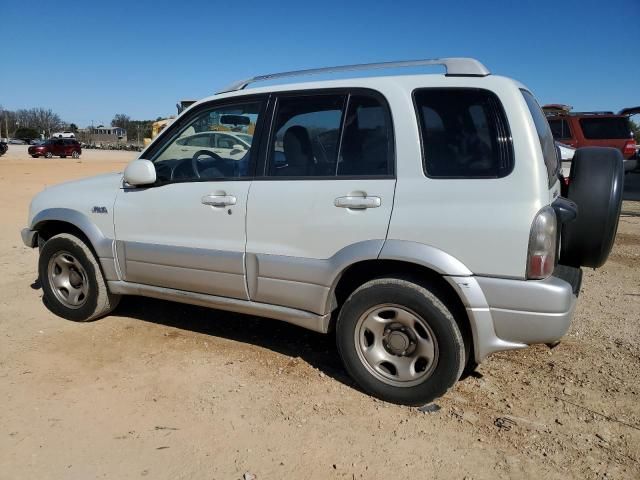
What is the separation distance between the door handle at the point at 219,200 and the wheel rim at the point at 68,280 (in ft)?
4.89

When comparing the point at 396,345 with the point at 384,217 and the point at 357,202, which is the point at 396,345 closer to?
the point at 384,217

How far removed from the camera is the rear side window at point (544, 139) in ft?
9.92

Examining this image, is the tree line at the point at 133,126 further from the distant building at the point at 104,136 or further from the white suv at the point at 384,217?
the white suv at the point at 384,217

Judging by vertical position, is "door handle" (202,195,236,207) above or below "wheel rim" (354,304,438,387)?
above

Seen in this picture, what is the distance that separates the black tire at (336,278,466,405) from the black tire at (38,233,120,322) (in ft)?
7.09

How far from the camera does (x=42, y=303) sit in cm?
502

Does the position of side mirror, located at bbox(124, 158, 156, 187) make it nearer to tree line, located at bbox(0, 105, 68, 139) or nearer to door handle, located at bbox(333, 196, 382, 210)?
door handle, located at bbox(333, 196, 382, 210)

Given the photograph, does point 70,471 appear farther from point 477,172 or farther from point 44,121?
point 44,121

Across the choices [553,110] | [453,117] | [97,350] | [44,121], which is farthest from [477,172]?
[44,121]

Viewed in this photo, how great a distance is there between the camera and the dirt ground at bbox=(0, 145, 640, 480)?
268 cm

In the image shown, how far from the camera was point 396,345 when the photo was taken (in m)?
3.20

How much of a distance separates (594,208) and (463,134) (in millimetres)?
994

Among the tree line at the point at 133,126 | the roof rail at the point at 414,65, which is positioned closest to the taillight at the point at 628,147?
the roof rail at the point at 414,65

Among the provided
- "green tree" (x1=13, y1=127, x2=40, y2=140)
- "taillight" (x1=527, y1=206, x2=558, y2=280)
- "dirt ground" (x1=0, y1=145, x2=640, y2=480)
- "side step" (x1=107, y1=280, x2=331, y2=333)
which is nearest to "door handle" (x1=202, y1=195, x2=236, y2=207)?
"side step" (x1=107, y1=280, x2=331, y2=333)
